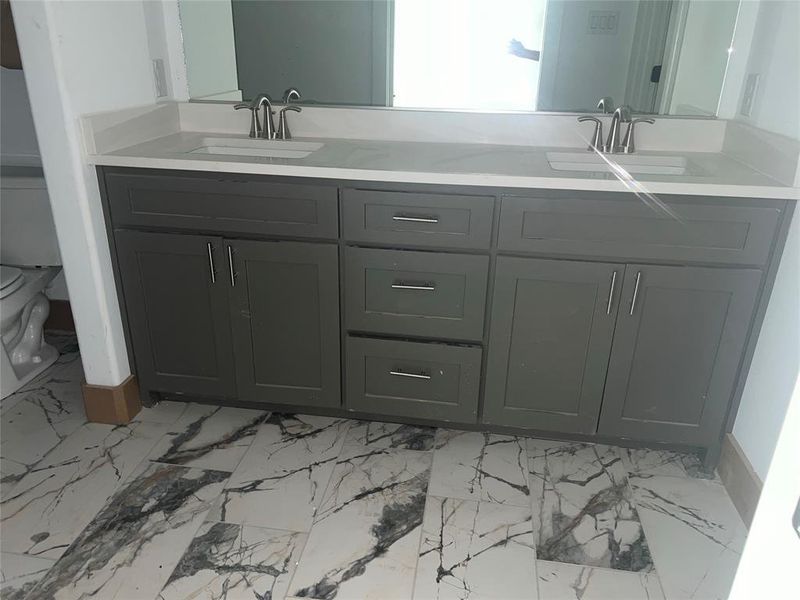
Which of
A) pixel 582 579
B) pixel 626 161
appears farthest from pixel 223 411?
pixel 626 161

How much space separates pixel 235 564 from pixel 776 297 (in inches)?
61.2

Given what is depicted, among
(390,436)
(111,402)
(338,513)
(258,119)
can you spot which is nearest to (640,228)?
(390,436)

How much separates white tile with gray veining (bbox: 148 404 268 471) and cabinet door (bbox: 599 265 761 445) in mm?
1134

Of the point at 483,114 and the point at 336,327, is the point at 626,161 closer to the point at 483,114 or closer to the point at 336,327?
the point at 483,114

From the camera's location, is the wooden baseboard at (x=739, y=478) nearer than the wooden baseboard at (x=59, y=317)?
Yes

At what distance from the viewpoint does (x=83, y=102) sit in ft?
5.60

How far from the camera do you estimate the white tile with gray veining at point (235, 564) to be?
4.68 ft

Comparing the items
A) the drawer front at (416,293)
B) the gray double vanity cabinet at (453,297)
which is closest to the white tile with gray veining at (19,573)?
the gray double vanity cabinet at (453,297)

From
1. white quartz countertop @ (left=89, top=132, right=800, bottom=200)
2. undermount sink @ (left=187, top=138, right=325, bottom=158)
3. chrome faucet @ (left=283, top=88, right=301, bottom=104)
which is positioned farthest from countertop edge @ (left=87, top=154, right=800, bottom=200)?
chrome faucet @ (left=283, top=88, right=301, bottom=104)

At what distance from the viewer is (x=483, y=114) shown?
2080mm

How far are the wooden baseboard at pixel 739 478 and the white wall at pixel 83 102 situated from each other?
6.26 ft

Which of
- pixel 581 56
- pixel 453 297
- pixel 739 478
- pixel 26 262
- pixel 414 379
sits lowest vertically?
pixel 739 478

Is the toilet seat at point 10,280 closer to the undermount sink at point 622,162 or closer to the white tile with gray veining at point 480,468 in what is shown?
the white tile with gray veining at point 480,468

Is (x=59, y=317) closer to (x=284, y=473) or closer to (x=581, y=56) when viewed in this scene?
(x=284, y=473)
